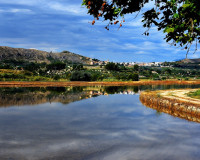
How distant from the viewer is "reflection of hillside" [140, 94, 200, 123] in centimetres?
2525

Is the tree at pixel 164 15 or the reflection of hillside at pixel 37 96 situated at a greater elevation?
the tree at pixel 164 15

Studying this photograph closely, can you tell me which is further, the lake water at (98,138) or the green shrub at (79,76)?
the green shrub at (79,76)

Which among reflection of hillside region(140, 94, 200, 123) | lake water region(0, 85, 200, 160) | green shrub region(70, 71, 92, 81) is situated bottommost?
lake water region(0, 85, 200, 160)

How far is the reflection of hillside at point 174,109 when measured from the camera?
2525 centimetres

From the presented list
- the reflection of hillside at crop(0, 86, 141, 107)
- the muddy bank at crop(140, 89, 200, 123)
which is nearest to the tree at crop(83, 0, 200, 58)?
the muddy bank at crop(140, 89, 200, 123)

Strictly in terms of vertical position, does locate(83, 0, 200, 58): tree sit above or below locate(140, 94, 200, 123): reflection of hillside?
above

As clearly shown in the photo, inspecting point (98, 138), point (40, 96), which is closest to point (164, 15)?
point (98, 138)

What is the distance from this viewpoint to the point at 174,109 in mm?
29234

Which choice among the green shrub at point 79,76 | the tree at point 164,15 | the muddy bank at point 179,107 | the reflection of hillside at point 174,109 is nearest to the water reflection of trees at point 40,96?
the reflection of hillside at point 174,109

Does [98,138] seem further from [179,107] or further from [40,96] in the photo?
[40,96]

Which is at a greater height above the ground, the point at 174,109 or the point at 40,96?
the point at 40,96

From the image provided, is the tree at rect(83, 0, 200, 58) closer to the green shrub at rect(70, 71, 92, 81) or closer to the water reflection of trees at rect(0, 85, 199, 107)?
the water reflection of trees at rect(0, 85, 199, 107)

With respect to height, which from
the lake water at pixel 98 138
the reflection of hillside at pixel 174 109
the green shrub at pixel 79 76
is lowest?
the lake water at pixel 98 138

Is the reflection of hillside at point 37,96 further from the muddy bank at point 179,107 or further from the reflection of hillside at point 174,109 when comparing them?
the muddy bank at point 179,107
